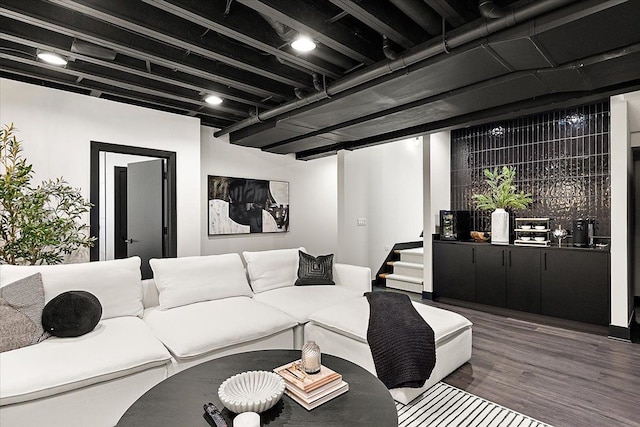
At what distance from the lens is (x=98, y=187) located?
394cm

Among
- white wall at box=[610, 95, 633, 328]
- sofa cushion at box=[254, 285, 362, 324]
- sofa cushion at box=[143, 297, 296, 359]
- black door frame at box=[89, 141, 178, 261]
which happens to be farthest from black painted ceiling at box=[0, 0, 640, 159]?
sofa cushion at box=[143, 297, 296, 359]

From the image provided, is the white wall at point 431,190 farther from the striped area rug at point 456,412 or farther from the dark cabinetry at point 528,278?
the striped area rug at point 456,412

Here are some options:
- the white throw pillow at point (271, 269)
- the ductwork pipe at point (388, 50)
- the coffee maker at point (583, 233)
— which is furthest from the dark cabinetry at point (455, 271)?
the ductwork pipe at point (388, 50)

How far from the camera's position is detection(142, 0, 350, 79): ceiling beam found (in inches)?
86.8

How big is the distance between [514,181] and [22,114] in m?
5.94

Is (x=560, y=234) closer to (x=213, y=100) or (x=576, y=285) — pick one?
(x=576, y=285)

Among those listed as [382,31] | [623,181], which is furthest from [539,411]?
[382,31]

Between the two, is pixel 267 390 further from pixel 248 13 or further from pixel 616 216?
pixel 616 216

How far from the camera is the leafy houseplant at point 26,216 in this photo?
2.97 m

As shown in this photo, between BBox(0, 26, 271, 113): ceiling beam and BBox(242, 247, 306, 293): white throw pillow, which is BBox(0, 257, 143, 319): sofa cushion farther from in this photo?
BBox(0, 26, 271, 113): ceiling beam

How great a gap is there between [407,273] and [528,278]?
209 cm

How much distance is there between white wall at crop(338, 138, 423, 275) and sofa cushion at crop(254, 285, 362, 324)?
6.60ft

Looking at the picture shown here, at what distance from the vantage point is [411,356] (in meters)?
2.36

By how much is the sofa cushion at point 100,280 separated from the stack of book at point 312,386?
1.76 metres
